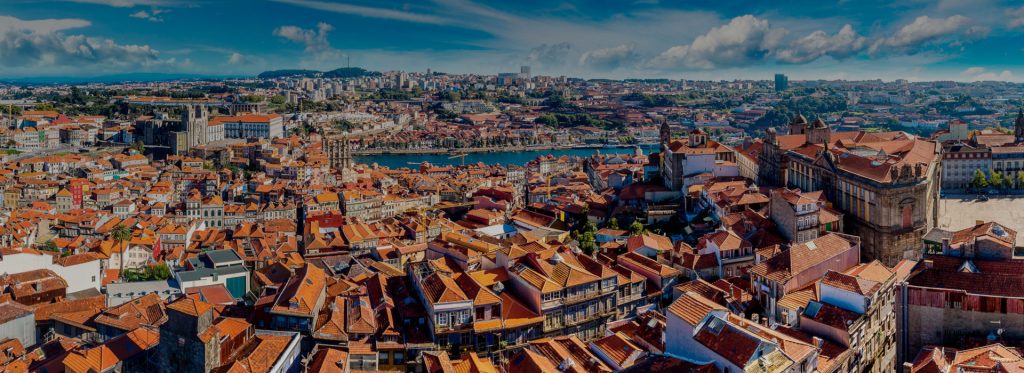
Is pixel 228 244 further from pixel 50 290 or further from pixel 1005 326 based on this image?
pixel 1005 326

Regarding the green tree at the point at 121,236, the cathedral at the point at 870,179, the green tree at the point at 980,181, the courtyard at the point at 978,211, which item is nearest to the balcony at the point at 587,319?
the cathedral at the point at 870,179

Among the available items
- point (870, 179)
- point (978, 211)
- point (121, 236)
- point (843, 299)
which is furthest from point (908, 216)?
point (121, 236)

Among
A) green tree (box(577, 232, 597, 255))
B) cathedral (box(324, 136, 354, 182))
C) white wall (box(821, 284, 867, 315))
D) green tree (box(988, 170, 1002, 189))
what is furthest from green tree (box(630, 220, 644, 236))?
cathedral (box(324, 136, 354, 182))

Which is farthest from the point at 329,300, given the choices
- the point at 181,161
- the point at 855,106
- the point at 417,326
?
the point at 855,106

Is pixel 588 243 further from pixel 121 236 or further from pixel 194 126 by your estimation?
pixel 194 126

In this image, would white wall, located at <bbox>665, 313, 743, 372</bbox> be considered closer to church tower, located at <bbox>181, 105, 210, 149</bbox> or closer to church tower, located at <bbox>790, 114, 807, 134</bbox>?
church tower, located at <bbox>790, 114, 807, 134</bbox>

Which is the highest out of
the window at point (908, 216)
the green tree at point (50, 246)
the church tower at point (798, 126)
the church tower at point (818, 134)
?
the church tower at point (798, 126)

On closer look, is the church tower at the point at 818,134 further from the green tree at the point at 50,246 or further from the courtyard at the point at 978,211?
the green tree at the point at 50,246

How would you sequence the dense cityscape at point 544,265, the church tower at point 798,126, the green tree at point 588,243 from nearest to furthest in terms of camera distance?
1. the dense cityscape at point 544,265
2. the green tree at point 588,243
3. the church tower at point 798,126
